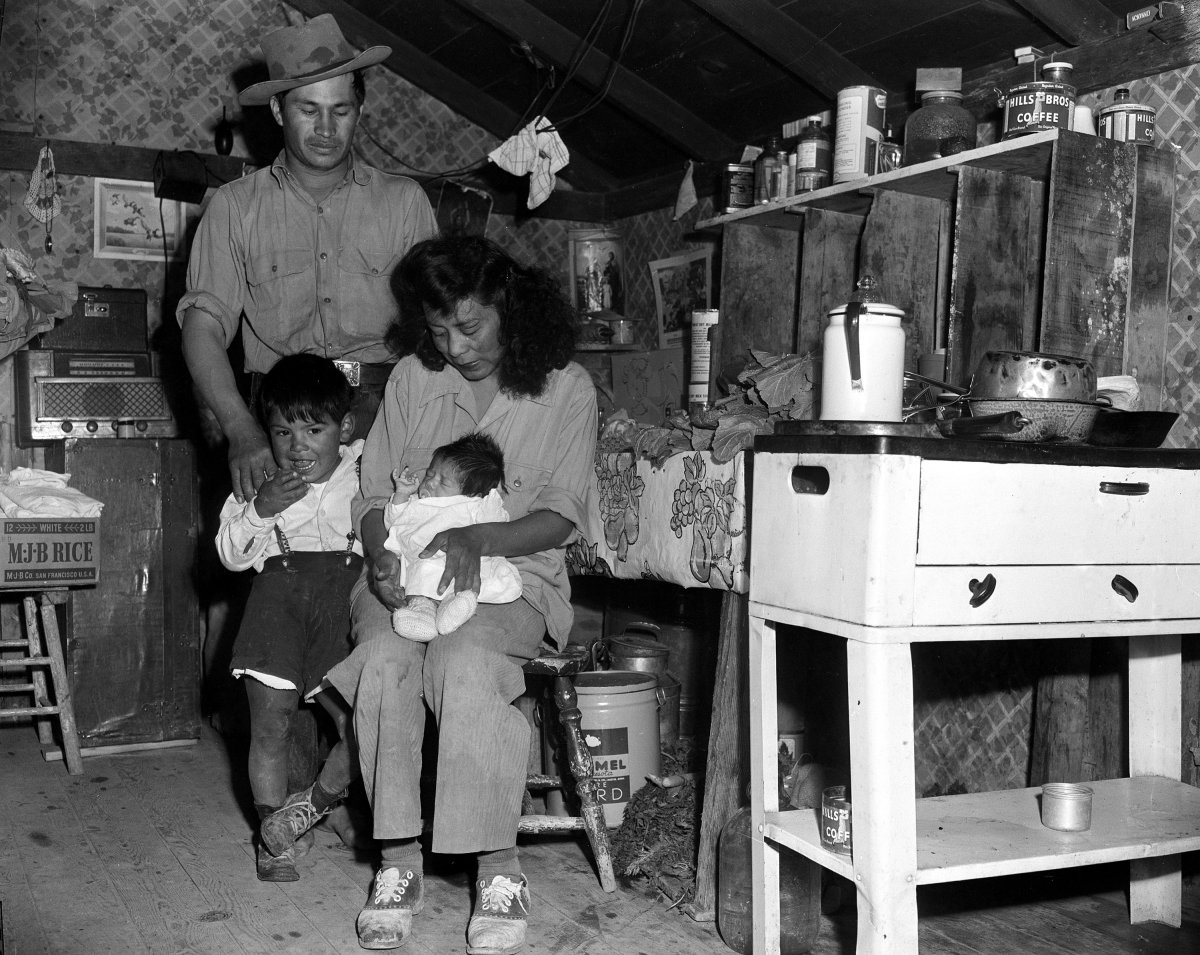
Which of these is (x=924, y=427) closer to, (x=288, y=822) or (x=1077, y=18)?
(x=1077, y=18)

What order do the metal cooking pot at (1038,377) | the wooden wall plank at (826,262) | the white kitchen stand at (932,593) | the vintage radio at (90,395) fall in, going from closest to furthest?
the white kitchen stand at (932,593), the metal cooking pot at (1038,377), the wooden wall plank at (826,262), the vintage radio at (90,395)

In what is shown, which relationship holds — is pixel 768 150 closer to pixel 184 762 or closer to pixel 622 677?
pixel 622 677

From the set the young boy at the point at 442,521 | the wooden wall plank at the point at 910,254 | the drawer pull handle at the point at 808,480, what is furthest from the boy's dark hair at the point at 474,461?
the wooden wall plank at the point at 910,254

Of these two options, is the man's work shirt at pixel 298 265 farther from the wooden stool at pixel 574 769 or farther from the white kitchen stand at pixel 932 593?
the white kitchen stand at pixel 932 593

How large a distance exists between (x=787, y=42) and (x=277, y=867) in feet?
8.41

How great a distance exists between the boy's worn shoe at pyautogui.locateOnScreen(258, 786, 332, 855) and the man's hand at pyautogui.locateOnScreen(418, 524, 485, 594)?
65 cm

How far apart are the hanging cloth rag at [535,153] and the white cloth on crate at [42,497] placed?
72.4 inches

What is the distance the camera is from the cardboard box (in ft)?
11.8

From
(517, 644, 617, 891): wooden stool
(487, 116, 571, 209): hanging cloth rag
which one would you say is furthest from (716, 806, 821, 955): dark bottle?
(487, 116, 571, 209): hanging cloth rag

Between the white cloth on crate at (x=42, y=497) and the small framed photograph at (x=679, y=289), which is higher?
the small framed photograph at (x=679, y=289)

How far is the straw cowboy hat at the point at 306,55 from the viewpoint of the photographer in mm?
3029

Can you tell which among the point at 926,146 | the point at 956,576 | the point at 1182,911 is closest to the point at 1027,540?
the point at 956,576

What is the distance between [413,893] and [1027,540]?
1325 mm

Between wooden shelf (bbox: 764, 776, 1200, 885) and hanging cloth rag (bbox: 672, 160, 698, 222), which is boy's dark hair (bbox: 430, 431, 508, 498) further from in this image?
hanging cloth rag (bbox: 672, 160, 698, 222)
